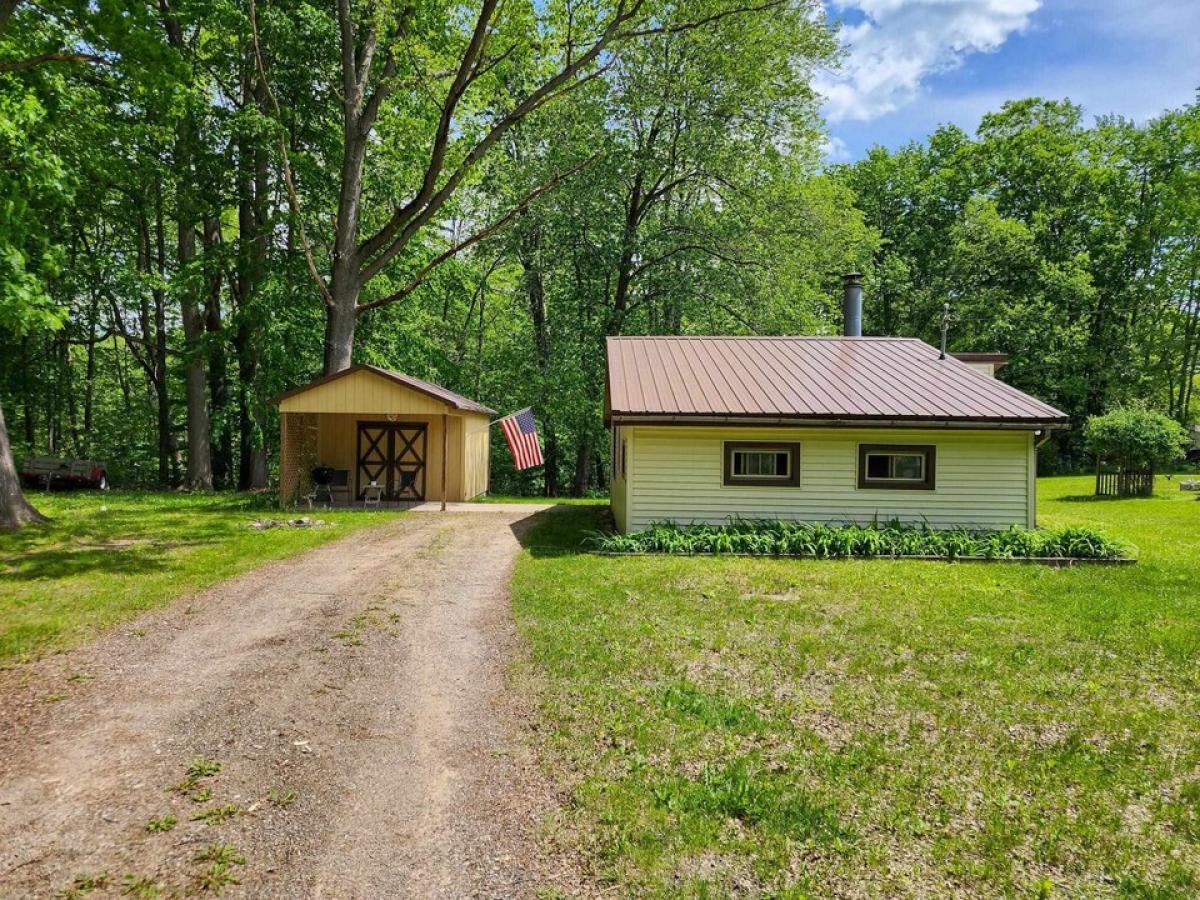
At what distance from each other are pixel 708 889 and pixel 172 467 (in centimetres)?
3013

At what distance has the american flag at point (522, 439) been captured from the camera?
14.5 meters

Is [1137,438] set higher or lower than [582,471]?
higher

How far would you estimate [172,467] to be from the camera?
88.9 feet

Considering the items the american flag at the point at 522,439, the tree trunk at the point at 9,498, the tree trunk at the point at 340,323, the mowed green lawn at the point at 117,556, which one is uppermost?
the tree trunk at the point at 340,323

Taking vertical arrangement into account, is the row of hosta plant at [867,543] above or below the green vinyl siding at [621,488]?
below

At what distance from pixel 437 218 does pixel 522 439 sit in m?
11.8

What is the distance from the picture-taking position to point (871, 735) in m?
4.32

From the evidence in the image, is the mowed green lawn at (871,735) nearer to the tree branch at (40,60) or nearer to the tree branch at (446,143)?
the tree branch at (446,143)

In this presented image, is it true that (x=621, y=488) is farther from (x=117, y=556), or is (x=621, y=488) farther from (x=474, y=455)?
(x=117, y=556)

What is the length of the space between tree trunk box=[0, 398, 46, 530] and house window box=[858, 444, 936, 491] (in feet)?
46.8

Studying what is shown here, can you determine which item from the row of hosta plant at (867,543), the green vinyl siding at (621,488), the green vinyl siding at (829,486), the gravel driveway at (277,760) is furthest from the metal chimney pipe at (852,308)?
the gravel driveway at (277,760)

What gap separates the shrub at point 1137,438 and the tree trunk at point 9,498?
85.3ft

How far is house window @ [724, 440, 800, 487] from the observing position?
11602mm

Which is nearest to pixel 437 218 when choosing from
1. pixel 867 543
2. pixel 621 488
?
pixel 621 488
